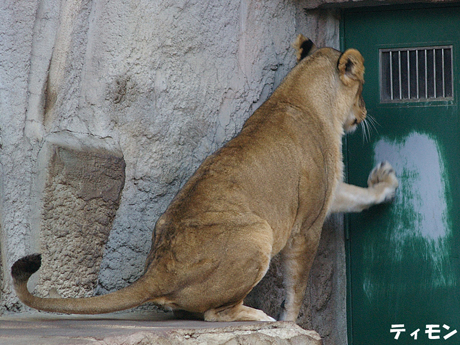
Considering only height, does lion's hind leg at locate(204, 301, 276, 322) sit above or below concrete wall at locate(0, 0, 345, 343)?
below

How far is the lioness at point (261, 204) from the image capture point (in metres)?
3.92

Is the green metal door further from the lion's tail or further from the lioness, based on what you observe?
the lion's tail

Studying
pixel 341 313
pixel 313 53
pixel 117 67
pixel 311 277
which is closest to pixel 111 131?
pixel 117 67

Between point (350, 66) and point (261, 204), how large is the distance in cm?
133

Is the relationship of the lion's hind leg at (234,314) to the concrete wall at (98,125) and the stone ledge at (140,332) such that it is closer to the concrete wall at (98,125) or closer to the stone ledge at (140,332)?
the stone ledge at (140,332)

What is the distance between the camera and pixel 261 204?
430cm

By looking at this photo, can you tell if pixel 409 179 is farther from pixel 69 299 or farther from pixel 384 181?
pixel 69 299

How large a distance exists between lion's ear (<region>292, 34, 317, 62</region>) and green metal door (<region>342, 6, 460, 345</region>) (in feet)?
2.23

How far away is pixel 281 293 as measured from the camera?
209 inches

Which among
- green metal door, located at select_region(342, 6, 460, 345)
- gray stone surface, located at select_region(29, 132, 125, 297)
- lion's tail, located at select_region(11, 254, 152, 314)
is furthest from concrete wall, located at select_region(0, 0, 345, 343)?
green metal door, located at select_region(342, 6, 460, 345)

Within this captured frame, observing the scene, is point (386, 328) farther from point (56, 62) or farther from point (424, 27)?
point (56, 62)

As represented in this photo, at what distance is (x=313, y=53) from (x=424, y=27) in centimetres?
102

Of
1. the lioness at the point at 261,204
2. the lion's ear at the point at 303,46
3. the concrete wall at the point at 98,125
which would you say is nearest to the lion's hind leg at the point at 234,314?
the lioness at the point at 261,204

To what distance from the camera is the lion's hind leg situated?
402 centimetres
